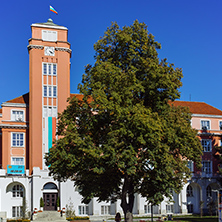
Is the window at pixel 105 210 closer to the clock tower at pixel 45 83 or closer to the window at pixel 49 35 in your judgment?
the clock tower at pixel 45 83

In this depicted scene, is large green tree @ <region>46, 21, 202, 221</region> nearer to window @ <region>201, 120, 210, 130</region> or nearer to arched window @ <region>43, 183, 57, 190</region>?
arched window @ <region>43, 183, 57, 190</region>

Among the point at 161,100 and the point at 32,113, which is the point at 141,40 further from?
the point at 32,113

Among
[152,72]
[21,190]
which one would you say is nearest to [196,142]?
[152,72]

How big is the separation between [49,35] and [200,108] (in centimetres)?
2743

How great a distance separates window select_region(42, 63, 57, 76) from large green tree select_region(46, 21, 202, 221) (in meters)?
22.6

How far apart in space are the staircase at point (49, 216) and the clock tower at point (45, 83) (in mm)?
6859

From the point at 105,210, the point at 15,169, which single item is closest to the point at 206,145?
the point at 105,210

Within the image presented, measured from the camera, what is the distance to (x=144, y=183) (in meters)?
30.4

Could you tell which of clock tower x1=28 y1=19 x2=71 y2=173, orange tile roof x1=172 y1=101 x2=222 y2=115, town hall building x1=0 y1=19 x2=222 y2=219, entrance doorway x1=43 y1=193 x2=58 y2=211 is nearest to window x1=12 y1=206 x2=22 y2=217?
town hall building x1=0 y1=19 x2=222 y2=219

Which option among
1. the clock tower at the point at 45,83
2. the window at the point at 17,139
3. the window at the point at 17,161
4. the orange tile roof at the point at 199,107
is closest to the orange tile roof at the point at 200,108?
the orange tile roof at the point at 199,107

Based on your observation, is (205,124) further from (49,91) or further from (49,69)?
(49,69)

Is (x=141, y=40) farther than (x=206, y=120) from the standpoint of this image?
No

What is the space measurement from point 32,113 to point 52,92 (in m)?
3.97

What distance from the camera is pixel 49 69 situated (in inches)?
2157
